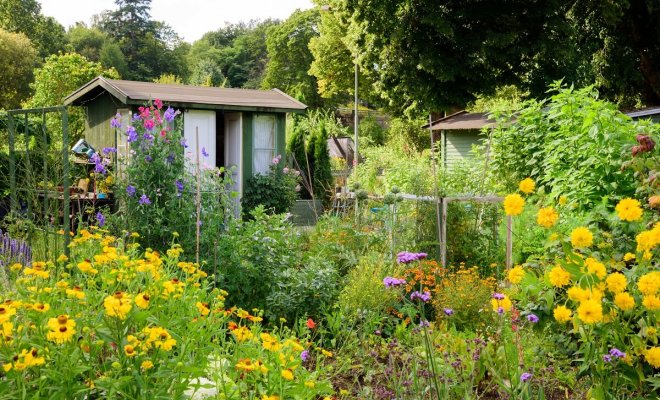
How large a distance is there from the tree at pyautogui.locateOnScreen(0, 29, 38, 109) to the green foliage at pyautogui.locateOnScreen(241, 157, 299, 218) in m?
19.4

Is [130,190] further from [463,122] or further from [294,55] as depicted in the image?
[294,55]

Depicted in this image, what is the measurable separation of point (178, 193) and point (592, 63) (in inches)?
612

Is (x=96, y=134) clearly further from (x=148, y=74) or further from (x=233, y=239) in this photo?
(x=148, y=74)

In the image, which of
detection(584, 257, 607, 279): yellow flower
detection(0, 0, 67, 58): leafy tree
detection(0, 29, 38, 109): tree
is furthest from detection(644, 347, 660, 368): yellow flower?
detection(0, 0, 67, 58): leafy tree

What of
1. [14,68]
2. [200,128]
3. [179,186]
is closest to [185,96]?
[200,128]

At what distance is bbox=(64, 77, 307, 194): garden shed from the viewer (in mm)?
12031

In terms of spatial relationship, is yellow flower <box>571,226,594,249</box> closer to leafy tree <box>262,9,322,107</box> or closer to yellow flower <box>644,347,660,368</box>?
yellow flower <box>644,347,660,368</box>

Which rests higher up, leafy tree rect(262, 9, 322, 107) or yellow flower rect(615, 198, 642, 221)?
leafy tree rect(262, 9, 322, 107)

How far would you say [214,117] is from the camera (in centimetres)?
1270

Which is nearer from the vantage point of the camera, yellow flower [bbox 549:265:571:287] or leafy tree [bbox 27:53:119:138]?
yellow flower [bbox 549:265:571:287]

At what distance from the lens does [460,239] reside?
22.9 ft

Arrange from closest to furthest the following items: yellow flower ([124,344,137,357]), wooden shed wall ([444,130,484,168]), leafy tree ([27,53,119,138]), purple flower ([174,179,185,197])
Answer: yellow flower ([124,344,137,357]), purple flower ([174,179,185,197]), wooden shed wall ([444,130,484,168]), leafy tree ([27,53,119,138])

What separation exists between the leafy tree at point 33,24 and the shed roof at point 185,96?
25.7 metres

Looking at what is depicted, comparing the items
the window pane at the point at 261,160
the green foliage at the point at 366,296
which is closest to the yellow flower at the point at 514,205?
the green foliage at the point at 366,296
